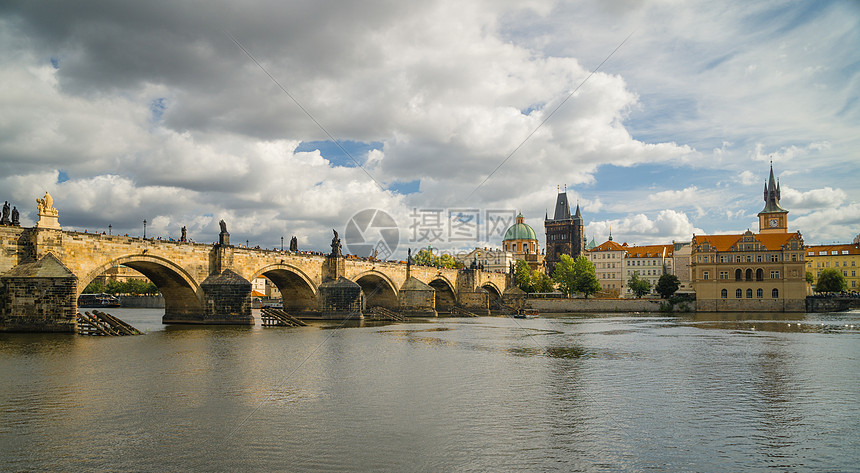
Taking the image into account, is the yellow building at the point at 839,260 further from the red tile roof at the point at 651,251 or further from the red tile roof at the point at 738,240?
the red tile roof at the point at 738,240

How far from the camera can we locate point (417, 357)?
23.8m

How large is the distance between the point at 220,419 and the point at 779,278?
3430 inches

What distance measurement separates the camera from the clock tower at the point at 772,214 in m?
118

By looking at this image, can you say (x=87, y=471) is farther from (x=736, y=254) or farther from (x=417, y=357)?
(x=736, y=254)

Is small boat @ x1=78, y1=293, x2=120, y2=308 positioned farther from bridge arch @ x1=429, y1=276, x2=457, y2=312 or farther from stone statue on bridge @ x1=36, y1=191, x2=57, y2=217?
stone statue on bridge @ x1=36, y1=191, x2=57, y2=217

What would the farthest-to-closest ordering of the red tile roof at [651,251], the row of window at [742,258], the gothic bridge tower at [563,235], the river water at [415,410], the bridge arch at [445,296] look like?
the gothic bridge tower at [563,235], the red tile roof at [651,251], the row of window at [742,258], the bridge arch at [445,296], the river water at [415,410]

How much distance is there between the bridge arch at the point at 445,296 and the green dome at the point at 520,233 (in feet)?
270

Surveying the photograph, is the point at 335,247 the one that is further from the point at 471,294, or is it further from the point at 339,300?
the point at 471,294

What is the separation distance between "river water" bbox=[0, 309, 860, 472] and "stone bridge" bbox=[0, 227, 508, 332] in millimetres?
2795

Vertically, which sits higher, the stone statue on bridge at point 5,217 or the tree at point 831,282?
the stone statue on bridge at point 5,217

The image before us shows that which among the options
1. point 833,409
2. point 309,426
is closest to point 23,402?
point 309,426

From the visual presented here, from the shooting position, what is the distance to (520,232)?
160m

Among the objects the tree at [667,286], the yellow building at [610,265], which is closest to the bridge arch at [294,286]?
the tree at [667,286]

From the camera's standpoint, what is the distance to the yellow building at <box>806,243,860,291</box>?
110m
